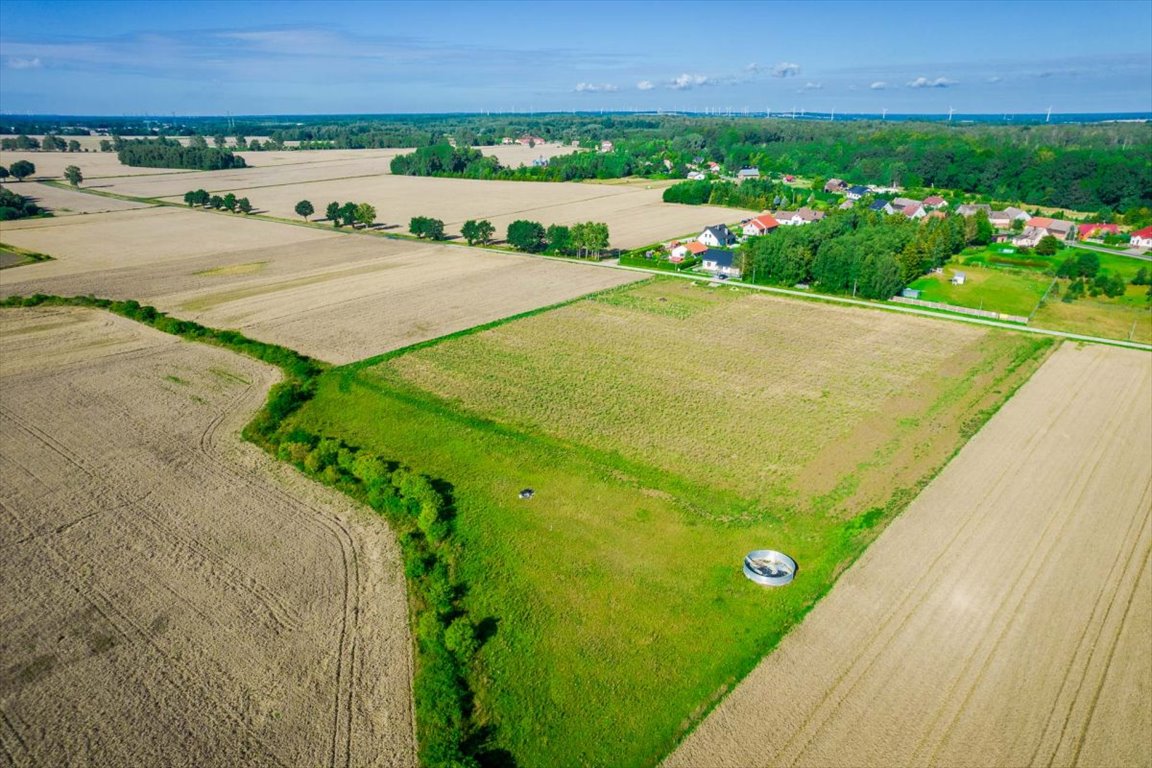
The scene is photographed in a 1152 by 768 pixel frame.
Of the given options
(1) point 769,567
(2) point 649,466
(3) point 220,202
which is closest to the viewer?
(1) point 769,567

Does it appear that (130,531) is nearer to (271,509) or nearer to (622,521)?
(271,509)

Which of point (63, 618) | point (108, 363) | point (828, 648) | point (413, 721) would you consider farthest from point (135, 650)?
point (108, 363)

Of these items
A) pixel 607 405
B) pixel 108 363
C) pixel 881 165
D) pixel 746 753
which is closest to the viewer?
pixel 746 753

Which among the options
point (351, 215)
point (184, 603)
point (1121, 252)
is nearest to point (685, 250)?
point (351, 215)

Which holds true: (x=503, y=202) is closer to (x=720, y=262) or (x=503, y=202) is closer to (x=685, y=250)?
(x=685, y=250)

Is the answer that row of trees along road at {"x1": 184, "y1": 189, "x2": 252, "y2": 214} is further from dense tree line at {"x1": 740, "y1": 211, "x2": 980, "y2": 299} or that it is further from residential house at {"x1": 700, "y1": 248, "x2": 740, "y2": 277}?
dense tree line at {"x1": 740, "y1": 211, "x2": 980, "y2": 299}

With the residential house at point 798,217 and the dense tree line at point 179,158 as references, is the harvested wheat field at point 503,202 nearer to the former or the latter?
the residential house at point 798,217

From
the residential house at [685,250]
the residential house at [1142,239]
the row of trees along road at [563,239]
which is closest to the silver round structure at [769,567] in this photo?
the residential house at [685,250]
